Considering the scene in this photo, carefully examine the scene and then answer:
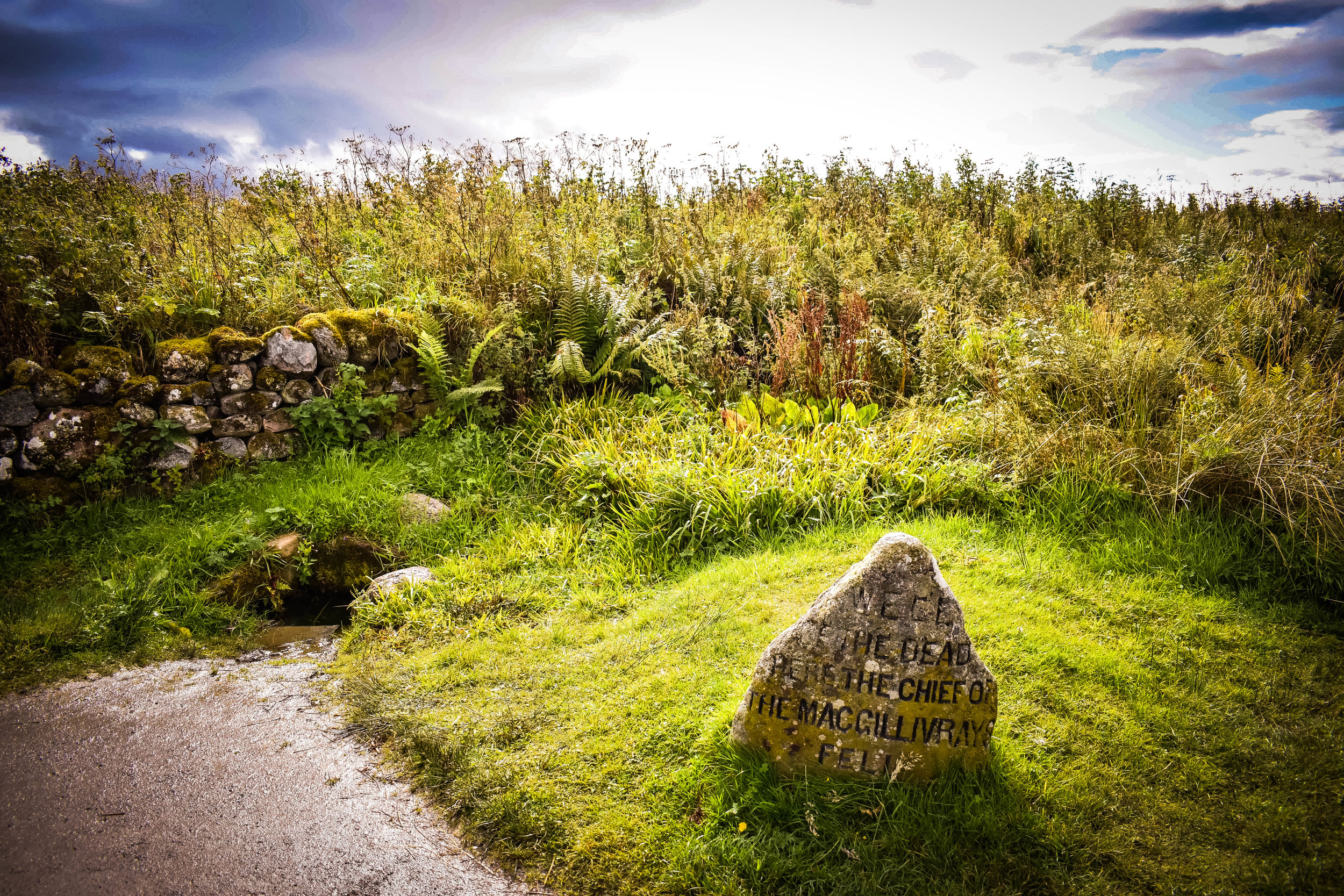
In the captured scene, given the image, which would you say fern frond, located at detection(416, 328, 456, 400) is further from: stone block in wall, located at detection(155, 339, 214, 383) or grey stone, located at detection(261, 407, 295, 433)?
stone block in wall, located at detection(155, 339, 214, 383)

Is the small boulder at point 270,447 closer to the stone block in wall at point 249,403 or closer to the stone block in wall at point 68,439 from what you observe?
the stone block in wall at point 249,403

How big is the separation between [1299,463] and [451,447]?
6.58 m

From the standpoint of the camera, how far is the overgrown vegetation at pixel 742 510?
2836mm

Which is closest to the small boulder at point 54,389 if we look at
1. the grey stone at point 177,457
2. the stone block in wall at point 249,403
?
the grey stone at point 177,457

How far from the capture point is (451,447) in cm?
663

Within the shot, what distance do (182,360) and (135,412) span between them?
562 mm

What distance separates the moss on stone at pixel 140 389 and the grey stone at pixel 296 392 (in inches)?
37.3

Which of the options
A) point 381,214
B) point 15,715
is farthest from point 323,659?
point 381,214

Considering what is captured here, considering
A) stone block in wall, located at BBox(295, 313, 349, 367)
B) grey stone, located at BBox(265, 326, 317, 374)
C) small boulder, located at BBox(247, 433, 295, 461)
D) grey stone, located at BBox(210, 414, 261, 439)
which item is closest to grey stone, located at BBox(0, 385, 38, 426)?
grey stone, located at BBox(210, 414, 261, 439)

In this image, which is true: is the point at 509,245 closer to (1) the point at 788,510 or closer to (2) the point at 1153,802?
(1) the point at 788,510

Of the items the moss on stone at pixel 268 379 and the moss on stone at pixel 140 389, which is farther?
the moss on stone at pixel 268 379

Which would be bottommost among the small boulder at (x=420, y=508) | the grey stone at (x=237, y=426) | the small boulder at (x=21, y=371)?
the small boulder at (x=420, y=508)

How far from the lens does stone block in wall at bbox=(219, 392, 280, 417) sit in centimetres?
608

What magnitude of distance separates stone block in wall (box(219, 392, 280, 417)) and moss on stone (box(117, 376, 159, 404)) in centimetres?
48
